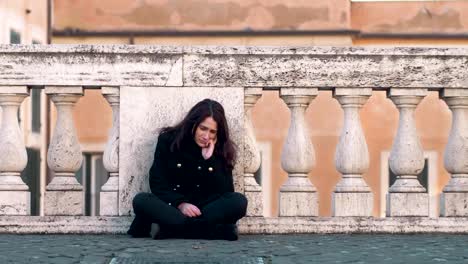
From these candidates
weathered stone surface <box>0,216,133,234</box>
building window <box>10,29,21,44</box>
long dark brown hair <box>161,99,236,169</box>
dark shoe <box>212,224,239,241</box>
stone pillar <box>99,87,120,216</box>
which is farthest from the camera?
building window <box>10,29,21,44</box>

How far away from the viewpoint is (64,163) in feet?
27.2

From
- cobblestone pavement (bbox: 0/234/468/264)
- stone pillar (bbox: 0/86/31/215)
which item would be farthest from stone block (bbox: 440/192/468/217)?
stone pillar (bbox: 0/86/31/215)

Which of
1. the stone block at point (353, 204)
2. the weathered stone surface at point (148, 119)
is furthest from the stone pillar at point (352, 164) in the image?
the weathered stone surface at point (148, 119)

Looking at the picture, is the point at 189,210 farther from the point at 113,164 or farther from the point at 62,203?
the point at 62,203

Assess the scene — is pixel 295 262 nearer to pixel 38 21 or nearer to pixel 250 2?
pixel 38 21

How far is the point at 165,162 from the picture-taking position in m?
8.02

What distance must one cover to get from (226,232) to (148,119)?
100 centimetres

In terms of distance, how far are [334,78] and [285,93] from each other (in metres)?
0.32

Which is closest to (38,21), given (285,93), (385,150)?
(385,150)

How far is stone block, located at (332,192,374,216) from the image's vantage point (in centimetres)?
830

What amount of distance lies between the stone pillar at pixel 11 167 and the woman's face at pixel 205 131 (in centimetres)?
112

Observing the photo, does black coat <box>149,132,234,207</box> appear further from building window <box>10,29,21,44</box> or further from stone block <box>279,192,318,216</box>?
building window <box>10,29,21,44</box>

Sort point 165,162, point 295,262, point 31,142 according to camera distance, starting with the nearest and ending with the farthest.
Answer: point 295,262 → point 165,162 → point 31,142

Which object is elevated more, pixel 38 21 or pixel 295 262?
pixel 38 21
